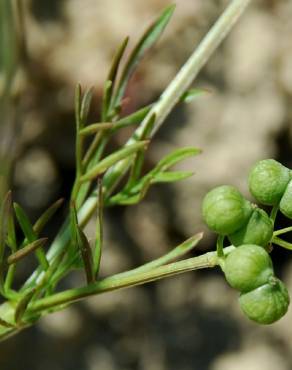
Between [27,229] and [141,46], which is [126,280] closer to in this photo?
[27,229]

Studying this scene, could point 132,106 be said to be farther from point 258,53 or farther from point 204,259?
point 204,259

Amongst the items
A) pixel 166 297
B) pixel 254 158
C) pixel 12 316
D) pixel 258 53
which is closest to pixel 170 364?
pixel 166 297

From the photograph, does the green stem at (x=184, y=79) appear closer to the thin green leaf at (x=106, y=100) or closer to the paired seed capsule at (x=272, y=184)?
the thin green leaf at (x=106, y=100)

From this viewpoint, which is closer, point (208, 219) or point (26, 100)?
point (208, 219)

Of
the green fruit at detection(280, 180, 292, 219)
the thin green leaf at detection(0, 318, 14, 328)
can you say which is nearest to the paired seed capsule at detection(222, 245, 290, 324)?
the green fruit at detection(280, 180, 292, 219)

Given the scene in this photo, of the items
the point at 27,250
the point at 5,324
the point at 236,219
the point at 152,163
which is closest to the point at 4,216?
the point at 27,250

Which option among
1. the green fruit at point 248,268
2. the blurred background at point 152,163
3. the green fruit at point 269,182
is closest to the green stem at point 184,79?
the green fruit at point 269,182

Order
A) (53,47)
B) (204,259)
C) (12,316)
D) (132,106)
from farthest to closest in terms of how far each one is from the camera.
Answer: (53,47) < (132,106) < (12,316) < (204,259)
